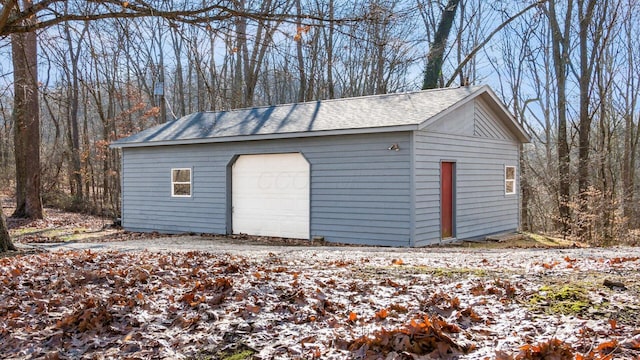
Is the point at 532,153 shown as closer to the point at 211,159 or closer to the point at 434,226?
the point at 434,226

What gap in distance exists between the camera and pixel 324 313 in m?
3.96

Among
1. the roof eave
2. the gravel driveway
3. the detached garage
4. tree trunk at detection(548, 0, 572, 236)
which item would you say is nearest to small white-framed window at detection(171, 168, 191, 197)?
the detached garage

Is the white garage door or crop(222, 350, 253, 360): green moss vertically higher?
the white garage door

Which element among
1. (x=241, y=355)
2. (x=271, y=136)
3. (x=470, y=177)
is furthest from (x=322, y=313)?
A: (x=470, y=177)

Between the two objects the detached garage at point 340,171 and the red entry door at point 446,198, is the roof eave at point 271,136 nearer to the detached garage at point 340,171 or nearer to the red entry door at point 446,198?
the detached garage at point 340,171

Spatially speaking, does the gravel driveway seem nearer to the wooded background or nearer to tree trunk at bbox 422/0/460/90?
the wooded background

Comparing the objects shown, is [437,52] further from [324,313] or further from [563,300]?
[324,313]

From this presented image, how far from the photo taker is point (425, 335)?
320 cm

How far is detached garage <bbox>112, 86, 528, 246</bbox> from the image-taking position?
11.4 metres

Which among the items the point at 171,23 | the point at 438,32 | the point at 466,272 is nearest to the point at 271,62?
the point at 438,32

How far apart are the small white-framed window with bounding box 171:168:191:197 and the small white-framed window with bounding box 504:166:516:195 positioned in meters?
9.10

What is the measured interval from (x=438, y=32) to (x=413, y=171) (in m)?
10.8

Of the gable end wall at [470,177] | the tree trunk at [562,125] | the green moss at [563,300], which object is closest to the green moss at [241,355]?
the green moss at [563,300]

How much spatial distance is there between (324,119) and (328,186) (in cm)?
175
